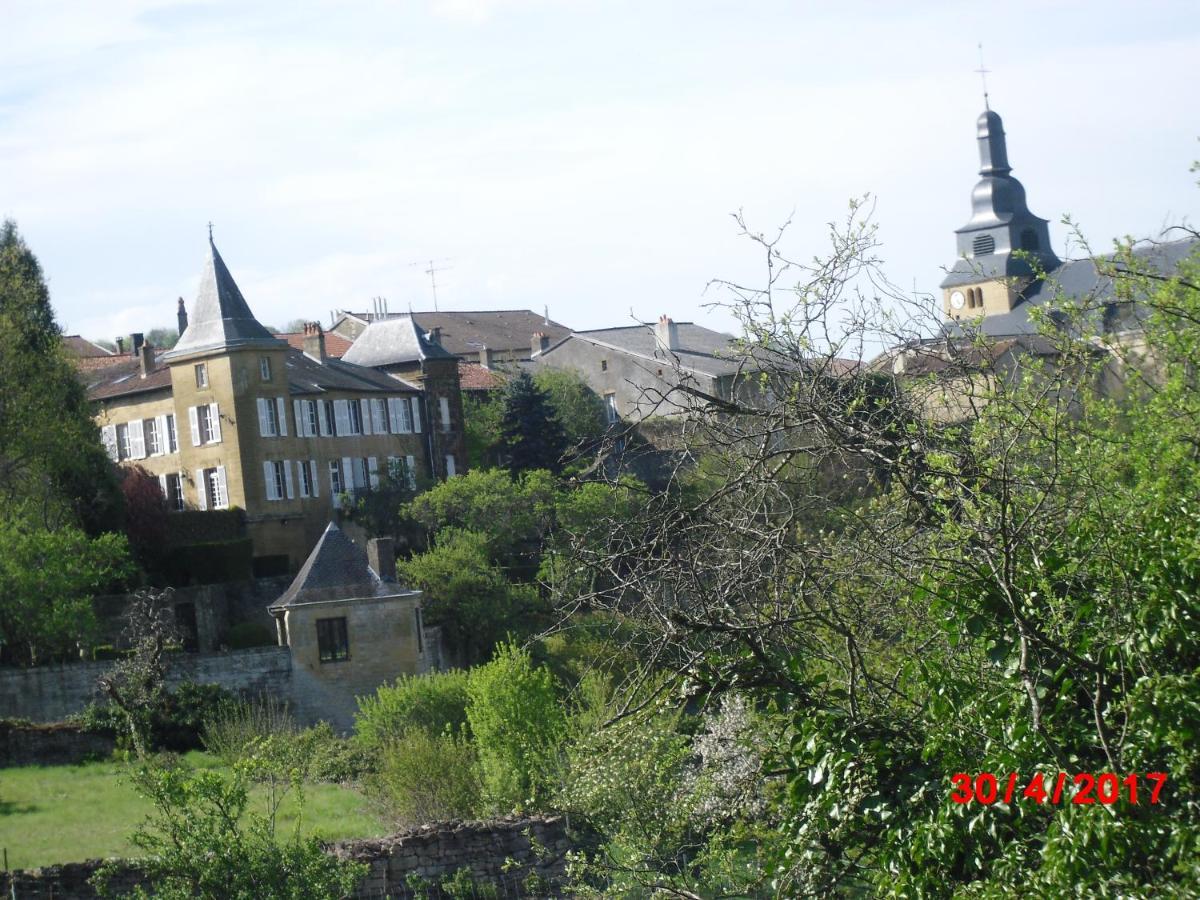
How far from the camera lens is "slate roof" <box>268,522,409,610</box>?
3566 centimetres

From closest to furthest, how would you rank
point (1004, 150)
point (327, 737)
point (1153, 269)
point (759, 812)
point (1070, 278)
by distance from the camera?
point (1153, 269), point (759, 812), point (327, 737), point (1070, 278), point (1004, 150)

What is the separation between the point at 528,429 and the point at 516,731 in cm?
2433

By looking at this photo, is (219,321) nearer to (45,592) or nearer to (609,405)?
(45,592)

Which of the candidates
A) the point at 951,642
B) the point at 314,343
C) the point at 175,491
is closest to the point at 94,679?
the point at 175,491

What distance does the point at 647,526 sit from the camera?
22.2ft

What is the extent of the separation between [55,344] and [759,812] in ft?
97.9

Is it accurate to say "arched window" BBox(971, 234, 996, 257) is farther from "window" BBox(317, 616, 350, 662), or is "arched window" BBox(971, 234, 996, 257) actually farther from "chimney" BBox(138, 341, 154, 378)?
"window" BBox(317, 616, 350, 662)

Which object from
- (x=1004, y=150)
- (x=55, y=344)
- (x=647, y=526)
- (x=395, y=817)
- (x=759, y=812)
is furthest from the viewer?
(x=1004, y=150)

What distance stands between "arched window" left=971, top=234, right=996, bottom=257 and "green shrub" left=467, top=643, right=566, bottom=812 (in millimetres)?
55255

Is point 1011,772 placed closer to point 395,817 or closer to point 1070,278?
point 395,817

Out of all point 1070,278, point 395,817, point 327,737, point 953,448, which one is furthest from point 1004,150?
point 953,448

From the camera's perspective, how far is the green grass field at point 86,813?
73.3ft

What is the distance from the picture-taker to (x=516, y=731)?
1021 inches

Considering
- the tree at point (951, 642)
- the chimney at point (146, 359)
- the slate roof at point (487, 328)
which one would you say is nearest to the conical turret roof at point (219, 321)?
the chimney at point (146, 359)
